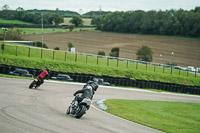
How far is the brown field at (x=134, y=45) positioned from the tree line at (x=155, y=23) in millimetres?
6229

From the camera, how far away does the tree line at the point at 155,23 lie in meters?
113

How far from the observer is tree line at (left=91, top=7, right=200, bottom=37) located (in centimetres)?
11344

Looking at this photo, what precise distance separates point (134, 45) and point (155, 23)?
94.4 ft

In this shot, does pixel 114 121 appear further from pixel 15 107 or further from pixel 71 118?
pixel 15 107

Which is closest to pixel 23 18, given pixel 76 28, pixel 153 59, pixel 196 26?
pixel 76 28

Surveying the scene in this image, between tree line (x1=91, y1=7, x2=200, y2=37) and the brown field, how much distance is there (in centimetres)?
623

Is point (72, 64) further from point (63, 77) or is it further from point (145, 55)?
point (145, 55)

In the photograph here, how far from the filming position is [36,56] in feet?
145

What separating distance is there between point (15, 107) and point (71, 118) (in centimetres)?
221

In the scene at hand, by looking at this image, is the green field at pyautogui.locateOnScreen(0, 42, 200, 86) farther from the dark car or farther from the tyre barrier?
the dark car

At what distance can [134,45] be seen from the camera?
96812 mm

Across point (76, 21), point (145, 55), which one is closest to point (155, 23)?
point (76, 21)

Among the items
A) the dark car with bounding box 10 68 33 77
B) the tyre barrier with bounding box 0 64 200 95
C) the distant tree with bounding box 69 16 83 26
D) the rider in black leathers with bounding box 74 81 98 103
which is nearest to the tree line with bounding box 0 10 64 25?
the distant tree with bounding box 69 16 83 26

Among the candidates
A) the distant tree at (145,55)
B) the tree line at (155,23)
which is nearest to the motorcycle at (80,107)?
Answer: the distant tree at (145,55)
